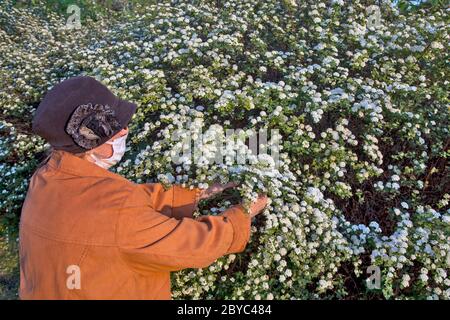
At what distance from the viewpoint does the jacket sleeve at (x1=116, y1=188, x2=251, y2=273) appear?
2066 millimetres

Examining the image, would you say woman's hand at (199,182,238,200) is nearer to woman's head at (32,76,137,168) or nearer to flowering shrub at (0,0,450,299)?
flowering shrub at (0,0,450,299)

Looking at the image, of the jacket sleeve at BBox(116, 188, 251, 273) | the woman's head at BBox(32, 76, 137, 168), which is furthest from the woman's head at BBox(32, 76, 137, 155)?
the jacket sleeve at BBox(116, 188, 251, 273)

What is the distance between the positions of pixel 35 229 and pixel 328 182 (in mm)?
2359

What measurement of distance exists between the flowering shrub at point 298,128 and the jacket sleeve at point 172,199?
0.60 feet

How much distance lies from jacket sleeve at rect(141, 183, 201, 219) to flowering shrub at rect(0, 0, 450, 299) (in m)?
0.18

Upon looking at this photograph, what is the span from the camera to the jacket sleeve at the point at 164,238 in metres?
2.07

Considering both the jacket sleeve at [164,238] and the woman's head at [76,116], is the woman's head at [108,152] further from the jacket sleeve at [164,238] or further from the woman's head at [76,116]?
the jacket sleeve at [164,238]

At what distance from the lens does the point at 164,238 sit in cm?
215

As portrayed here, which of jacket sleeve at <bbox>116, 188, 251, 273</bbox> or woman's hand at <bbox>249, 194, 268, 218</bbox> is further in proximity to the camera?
woman's hand at <bbox>249, 194, 268, 218</bbox>

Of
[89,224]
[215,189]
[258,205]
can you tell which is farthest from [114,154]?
[258,205]

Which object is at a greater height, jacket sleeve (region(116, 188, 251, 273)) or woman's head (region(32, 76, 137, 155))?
woman's head (region(32, 76, 137, 155))

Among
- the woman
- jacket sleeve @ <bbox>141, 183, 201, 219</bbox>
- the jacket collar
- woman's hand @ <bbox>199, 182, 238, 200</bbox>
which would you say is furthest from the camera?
woman's hand @ <bbox>199, 182, 238, 200</bbox>
